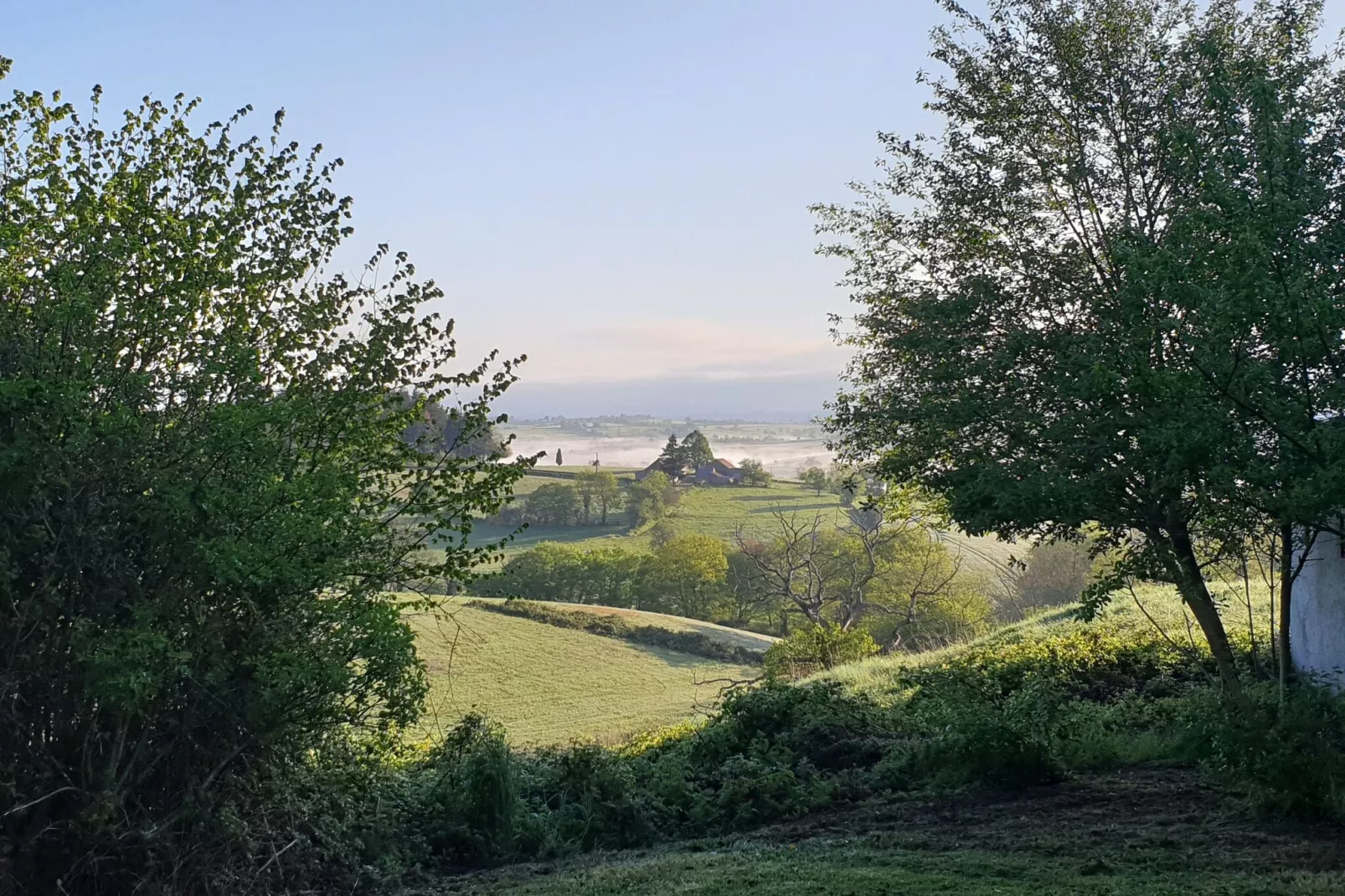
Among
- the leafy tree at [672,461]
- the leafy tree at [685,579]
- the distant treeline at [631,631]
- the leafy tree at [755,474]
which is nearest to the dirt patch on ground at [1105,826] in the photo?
the distant treeline at [631,631]

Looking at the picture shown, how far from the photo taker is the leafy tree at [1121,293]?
631cm

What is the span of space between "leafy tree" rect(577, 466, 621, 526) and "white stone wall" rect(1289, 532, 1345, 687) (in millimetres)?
66553

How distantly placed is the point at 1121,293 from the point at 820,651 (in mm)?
19274

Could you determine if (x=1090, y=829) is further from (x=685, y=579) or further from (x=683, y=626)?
(x=685, y=579)

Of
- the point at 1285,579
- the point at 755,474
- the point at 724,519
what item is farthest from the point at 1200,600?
the point at 755,474

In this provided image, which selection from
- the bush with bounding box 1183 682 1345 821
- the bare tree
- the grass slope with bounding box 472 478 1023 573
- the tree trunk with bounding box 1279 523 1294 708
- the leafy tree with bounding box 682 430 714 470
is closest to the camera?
the bush with bounding box 1183 682 1345 821

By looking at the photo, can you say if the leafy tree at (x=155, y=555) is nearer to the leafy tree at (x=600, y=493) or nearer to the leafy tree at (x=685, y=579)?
the leafy tree at (x=685, y=579)

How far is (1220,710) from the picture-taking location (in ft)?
25.3

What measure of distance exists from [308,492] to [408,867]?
136 inches

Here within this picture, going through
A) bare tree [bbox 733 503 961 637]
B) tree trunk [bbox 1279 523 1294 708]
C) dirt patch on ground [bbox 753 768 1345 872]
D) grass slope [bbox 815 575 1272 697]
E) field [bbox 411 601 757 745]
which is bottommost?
field [bbox 411 601 757 745]

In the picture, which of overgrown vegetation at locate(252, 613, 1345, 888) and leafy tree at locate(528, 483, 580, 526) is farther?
leafy tree at locate(528, 483, 580, 526)

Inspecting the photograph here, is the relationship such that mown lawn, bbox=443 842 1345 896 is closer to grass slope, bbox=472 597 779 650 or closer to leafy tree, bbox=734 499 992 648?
leafy tree, bbox=734 499 992 648

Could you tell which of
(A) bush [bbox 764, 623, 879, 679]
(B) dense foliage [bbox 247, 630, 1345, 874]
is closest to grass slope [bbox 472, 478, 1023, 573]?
(A) bush [bbox 764, 623, 879, 679]

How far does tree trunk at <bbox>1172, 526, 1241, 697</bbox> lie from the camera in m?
9.15
